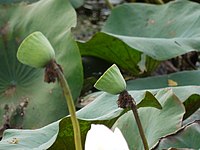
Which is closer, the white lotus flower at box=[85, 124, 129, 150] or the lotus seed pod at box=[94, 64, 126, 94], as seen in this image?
the white lotus flower at box=[85, 124, 129, 150]

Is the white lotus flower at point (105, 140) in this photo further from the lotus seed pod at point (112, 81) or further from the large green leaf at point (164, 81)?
the large green leaf at point (164, 81)

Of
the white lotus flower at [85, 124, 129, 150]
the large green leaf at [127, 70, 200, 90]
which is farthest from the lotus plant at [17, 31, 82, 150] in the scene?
the large green leaf at [127, 70, 200, 90]

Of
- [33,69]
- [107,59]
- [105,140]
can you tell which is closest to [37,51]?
[105,140]

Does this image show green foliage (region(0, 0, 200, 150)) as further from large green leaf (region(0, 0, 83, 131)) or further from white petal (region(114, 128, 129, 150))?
white petal (region(114, 128, 129, 150))

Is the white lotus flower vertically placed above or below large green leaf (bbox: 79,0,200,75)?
above

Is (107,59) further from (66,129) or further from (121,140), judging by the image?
(121,140)

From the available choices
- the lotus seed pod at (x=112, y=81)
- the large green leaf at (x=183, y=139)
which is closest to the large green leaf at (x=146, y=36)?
the large green leaf at (x=183, y=139)
